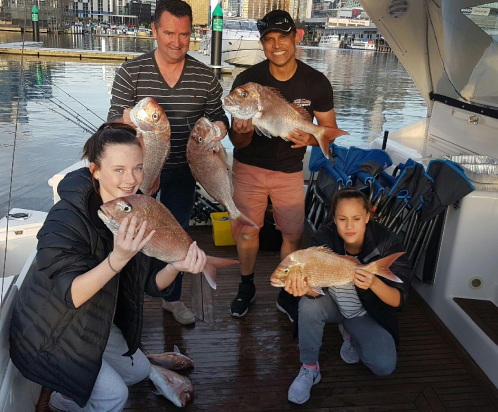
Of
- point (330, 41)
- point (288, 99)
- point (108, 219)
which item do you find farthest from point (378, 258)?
point (330, 41)

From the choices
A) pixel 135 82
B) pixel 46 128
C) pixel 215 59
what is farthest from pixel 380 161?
pixel 215 59

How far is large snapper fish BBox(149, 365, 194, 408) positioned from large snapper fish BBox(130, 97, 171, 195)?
107 cm

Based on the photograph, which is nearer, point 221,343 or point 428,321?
point 221,343

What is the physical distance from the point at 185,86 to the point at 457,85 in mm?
3295

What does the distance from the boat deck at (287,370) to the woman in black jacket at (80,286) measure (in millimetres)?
695

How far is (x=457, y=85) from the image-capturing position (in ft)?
16.1

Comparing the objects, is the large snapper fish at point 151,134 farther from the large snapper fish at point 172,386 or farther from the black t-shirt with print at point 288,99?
the large snapper fish at point 172,386

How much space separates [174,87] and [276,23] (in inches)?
31.5

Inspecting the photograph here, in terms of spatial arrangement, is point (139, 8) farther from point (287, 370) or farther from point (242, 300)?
point (287, 370)

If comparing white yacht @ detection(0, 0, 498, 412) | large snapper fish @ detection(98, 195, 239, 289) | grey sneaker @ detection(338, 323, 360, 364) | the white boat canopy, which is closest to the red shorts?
grey sneaker @ detection(338, 323, 360, 364)

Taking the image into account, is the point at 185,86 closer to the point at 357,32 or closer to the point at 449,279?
the point at 449,279

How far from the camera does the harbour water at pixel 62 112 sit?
27.8ft

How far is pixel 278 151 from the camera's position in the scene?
10.9 ft

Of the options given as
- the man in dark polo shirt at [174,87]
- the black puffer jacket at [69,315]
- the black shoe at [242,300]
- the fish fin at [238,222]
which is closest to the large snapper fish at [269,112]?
the man in dark polo shirt at [174,87]
